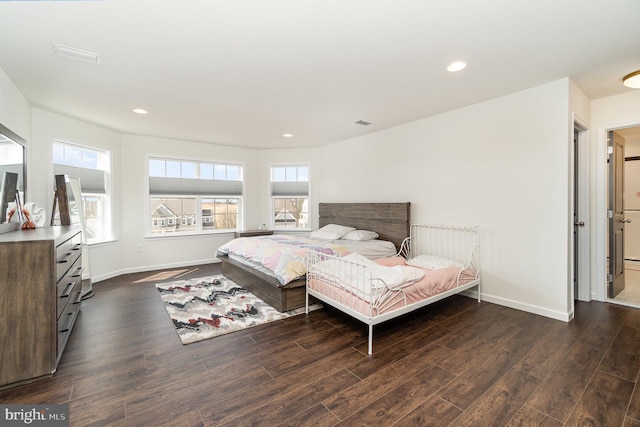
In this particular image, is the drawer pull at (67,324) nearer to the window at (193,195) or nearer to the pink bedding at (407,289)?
the pink bedding at (407,289)

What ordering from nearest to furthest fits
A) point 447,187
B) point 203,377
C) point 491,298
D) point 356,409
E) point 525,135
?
1. point 356,409
2. point 203,377
3. point 525,135
4. point 491,298
5. point 447,187

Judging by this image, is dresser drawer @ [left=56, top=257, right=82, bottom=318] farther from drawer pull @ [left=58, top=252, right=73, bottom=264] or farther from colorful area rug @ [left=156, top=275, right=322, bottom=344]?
colorful area rug @ [left=156, top=275, right=322, bottom=344]

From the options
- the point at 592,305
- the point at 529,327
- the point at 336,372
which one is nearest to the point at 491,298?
the point at 529,327

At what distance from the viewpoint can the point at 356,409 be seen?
5.55 feet

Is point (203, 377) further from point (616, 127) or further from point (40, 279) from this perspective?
point (616, 127)

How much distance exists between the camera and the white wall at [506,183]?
2.99 metres

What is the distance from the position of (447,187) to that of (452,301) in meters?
1.55

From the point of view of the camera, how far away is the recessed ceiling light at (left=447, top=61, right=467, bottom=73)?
254cm

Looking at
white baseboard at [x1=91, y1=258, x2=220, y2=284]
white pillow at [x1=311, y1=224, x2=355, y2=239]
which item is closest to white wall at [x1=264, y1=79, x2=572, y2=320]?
white pillow at [x1=311, y1=224, x2=355, y2=239]

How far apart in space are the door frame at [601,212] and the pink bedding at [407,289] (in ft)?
5.35

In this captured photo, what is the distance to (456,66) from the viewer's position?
260cm

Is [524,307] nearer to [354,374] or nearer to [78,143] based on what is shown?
[354,374]

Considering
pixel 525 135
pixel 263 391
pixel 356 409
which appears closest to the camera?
pixel 356 409

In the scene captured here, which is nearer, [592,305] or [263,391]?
[263,391]
